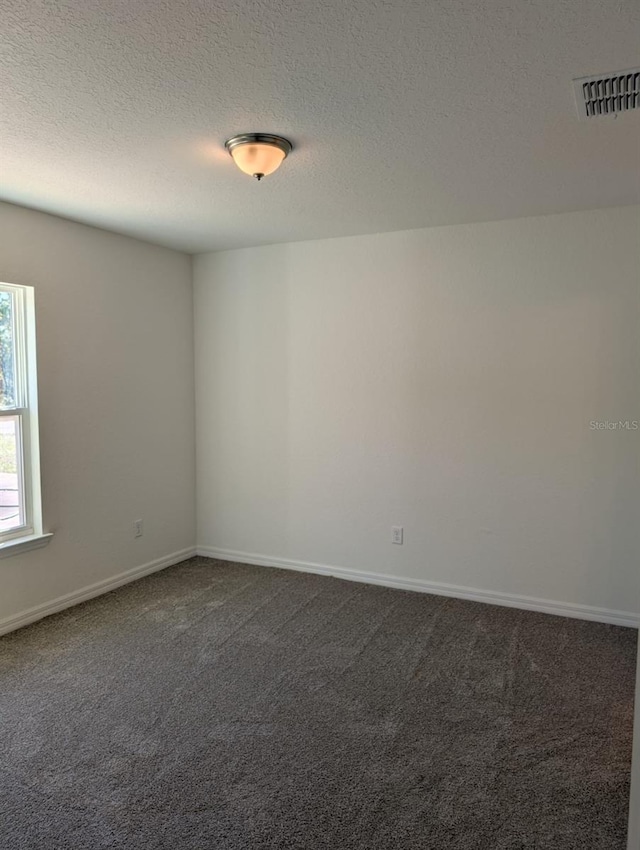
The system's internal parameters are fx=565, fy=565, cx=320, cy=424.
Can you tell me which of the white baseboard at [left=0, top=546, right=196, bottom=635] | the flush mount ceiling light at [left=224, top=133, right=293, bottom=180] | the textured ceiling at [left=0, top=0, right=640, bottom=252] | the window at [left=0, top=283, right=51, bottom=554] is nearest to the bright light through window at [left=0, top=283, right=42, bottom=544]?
the window at [left=0, top=283, right=51, bottom=554]

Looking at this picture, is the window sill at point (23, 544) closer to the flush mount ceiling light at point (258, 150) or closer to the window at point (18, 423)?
the window at point (18, 423)

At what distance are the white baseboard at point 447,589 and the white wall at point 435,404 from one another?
0.11 ft

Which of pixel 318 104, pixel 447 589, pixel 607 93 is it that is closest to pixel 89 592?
pixel 447 589

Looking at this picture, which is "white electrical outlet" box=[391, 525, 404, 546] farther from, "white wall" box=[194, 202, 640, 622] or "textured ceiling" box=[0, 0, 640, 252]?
"textured ceiling" box=[0, 0, 640, 252]

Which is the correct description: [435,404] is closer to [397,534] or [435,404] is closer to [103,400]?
[397,534]

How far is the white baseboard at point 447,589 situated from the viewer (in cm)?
346

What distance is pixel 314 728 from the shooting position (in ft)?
7.84

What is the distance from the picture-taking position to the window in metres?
3.37

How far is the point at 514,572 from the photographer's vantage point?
3691 millimetres

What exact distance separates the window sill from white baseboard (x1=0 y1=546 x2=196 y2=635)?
374 millimetres

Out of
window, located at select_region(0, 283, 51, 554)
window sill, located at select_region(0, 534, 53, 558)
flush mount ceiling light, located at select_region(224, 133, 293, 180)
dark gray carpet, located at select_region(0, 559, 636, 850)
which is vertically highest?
flush mount ceiling light, located at select_region(224, 133, 293, 180)

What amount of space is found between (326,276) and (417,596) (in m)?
2.36

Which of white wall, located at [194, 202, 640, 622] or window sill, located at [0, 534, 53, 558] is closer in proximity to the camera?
window sill, located at [0, 534, 53, 558]

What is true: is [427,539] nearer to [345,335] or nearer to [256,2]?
[345,335]
